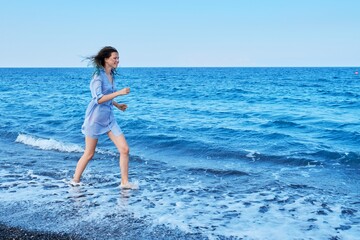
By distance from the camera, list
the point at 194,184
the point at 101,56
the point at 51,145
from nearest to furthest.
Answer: the point at 101,56
the point at 194,184
the point at 51,145

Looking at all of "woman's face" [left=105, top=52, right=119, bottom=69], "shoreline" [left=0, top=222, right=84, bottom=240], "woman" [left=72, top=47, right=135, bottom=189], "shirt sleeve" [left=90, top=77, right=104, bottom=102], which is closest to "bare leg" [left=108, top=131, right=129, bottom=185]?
"woman" [left=72, top=47, right=135, bottom=189]

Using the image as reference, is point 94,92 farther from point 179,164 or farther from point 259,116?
point 259,116

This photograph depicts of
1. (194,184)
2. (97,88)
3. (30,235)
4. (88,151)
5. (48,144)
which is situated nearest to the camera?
(30,235)

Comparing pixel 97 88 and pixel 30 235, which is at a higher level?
pixel 97 88

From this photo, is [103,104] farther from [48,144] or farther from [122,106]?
[48,144]

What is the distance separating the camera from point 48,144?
11516mm

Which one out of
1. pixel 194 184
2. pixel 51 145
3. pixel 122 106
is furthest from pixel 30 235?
pixel 51 145

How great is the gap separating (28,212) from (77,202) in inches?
27.6

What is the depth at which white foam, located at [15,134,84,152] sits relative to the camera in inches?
430

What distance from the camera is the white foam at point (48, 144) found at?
1091 centimetres

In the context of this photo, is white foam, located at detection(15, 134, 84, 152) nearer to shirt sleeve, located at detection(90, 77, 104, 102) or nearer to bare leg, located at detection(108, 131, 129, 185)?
bare leg, located at detection(108, 131, 129, 185)

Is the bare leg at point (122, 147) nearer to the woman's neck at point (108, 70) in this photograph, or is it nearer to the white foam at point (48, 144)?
the woman's neck at point (108, 70)

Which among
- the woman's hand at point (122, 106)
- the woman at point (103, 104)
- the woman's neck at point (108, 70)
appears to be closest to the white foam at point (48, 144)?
the woman at point (103, 104)

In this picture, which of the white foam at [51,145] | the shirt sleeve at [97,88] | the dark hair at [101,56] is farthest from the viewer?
the white foam at [51,145]
